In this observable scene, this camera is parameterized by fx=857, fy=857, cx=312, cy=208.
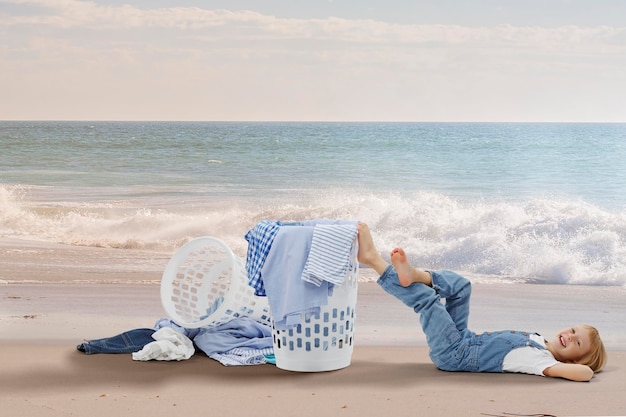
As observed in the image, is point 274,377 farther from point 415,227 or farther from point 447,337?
point 415,227

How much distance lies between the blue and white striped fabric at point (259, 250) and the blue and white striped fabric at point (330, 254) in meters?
0.18

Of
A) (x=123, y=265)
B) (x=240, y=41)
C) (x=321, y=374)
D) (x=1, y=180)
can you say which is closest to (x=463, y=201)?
(x=240, y=41)

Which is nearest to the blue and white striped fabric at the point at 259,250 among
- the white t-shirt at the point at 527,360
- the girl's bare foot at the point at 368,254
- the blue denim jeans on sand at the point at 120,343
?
the girl's bare foot at the point at 368,254

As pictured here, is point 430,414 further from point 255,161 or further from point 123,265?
point 255,161

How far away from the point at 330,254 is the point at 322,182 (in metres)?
7.42

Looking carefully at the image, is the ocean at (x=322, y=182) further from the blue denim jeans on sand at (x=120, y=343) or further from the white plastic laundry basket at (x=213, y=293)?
the blue denim jeans on sand at (x=120, y=343)

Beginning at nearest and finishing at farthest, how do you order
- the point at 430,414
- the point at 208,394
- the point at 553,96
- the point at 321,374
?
the point at 430,414
the point at 208,394
the point at 321,374
the point at 553,96

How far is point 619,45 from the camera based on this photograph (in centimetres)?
1027

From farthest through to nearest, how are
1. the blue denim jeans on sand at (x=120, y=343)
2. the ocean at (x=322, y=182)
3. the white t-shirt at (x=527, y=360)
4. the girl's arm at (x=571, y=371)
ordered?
the ocean at (x=322, y=182), the blue denim jeans on sand at (x=120, y=343), the white t-shirt at (x=527, y=360), the girl's arm at (x=571, y=371)

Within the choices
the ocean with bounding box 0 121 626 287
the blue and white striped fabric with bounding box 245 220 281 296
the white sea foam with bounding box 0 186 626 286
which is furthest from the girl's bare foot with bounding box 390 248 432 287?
the ocean with bounding box 0 121 626 287

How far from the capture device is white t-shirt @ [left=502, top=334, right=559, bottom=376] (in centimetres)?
319

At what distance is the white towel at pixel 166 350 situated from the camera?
3414 mm

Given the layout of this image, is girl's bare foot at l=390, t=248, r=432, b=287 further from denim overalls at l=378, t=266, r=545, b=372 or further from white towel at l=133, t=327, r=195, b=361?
white towel at l=133, t=327, r=195, b=361

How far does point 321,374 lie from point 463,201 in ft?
21.1
